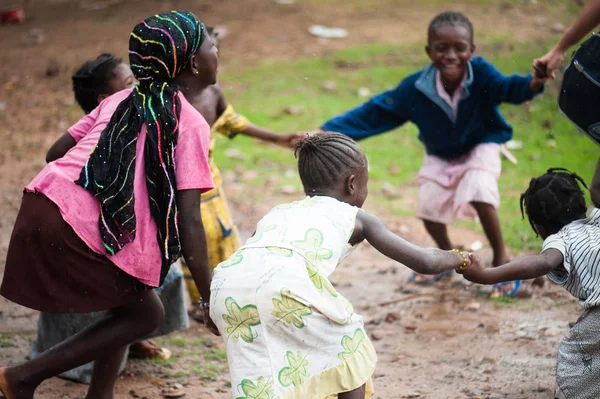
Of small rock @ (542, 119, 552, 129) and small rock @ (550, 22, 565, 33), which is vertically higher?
small rock @ (550, 22, 565, 33)

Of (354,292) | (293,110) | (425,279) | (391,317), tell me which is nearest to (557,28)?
(293,110)

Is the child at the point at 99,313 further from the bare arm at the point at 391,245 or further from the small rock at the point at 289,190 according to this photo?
the small rock at the point at 289,190

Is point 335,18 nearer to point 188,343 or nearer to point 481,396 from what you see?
point 188,343

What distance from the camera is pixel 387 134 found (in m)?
7.93

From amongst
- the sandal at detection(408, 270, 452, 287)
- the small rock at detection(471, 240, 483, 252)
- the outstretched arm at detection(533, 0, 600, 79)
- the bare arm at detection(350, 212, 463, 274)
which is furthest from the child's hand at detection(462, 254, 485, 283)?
the small rock at detection(471, 240, 483, 252)

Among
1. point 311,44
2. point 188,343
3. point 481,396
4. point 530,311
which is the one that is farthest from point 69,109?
point 481,396

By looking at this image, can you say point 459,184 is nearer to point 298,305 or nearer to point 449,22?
point 449,22

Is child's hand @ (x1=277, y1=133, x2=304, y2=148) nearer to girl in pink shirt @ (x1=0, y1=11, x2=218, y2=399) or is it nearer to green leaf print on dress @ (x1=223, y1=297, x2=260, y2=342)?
girl in pink shirt @ (x1=0, y1=11, x2=218, y2=399)

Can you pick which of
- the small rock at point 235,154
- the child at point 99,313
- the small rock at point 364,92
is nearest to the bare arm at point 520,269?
the child at point 99,313

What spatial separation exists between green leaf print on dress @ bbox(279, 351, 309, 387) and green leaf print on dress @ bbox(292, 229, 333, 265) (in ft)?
1.05

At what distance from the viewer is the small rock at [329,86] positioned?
8.70 metres

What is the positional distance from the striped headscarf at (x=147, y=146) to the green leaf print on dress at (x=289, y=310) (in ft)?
2.00

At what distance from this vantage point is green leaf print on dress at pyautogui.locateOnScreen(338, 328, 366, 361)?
2.70 metres

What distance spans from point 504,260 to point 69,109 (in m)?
5.30
